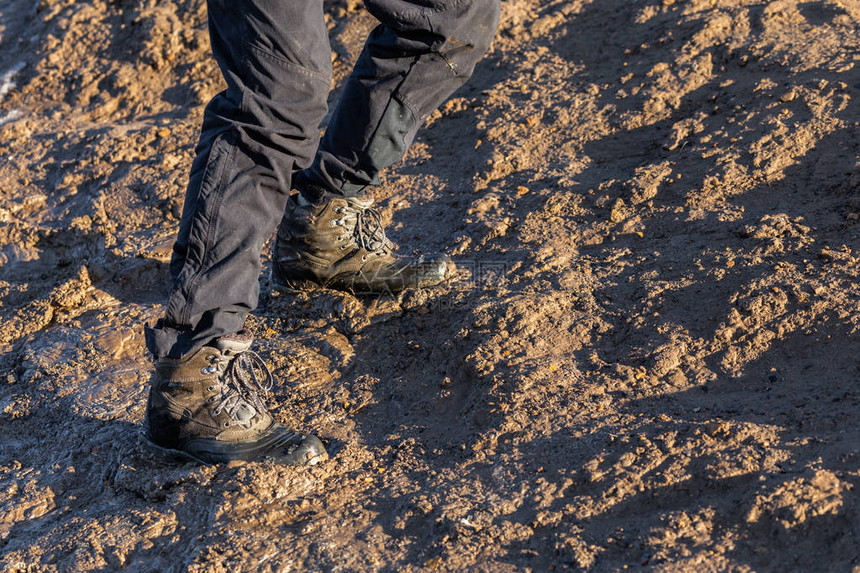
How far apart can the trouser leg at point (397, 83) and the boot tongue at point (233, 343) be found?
780 mm

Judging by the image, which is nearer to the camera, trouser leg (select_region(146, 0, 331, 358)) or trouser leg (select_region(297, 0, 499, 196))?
trouser leg (select_region(146, 0, 331, 358))

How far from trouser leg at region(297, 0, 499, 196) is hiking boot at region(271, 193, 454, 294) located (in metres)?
0.10

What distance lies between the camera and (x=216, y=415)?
7.32 ft

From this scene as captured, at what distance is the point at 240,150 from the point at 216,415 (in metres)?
0.70

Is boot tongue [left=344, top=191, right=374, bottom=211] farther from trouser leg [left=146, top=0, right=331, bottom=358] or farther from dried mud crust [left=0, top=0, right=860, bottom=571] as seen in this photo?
trouser leg [left=146, top=0, right=331, bottom=358]

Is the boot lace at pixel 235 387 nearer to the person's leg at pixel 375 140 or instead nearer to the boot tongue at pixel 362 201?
the person's leg at pixel 375 140

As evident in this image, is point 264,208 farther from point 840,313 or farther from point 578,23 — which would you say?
point 578,23

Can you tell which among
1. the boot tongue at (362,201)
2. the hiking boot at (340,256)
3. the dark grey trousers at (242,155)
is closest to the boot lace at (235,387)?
the dark grey trousers at (242,155)

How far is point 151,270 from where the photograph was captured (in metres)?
3.30

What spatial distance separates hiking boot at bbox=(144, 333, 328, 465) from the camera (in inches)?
86.7

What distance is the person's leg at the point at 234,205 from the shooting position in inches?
80.0

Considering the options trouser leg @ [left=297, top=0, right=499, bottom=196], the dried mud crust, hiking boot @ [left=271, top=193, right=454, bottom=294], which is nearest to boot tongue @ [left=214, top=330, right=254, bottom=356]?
the dried mud crust

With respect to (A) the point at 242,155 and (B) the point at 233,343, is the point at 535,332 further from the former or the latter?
(A) the point at 242,155

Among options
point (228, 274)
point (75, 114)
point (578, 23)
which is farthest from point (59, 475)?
point (578, 23)
